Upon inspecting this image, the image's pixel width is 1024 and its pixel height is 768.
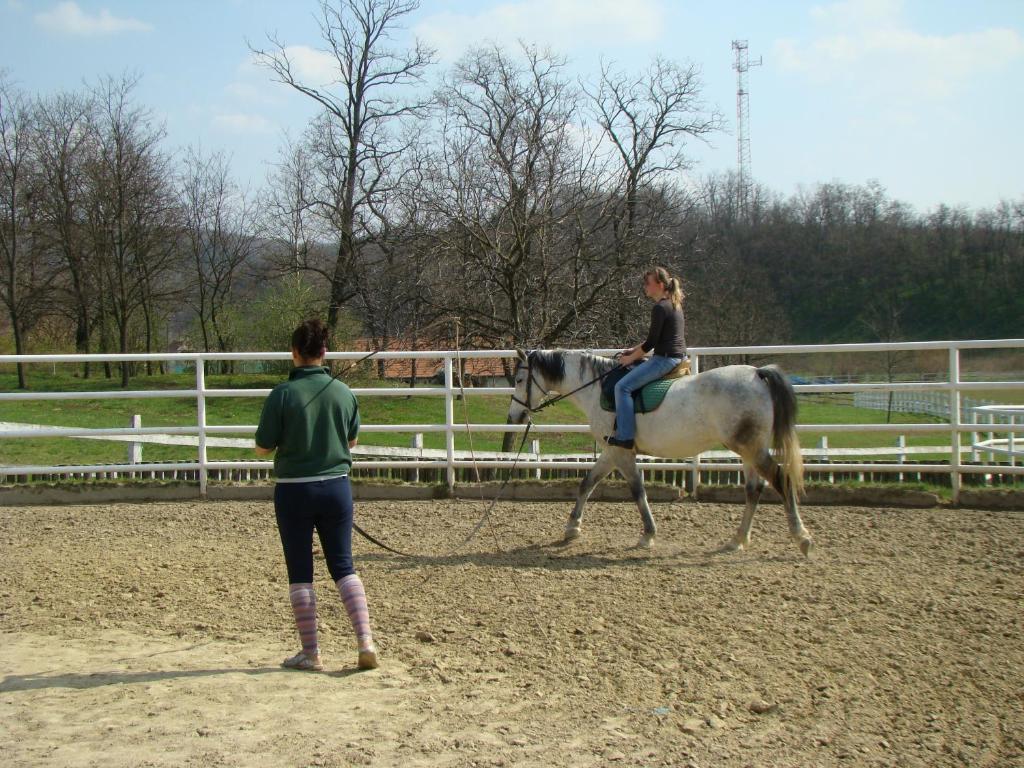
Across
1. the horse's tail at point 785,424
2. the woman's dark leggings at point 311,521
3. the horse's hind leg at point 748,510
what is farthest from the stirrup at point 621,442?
the woman's dark leggings at point 311,521

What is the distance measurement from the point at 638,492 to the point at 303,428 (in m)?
3.49

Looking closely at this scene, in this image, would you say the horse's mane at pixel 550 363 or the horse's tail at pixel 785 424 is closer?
the horse's tail at pixel 785 424

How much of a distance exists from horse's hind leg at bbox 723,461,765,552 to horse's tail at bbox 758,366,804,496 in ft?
0.93

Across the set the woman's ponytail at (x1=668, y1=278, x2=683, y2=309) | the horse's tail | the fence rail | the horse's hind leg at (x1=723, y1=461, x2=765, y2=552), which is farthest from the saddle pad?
the fence rail

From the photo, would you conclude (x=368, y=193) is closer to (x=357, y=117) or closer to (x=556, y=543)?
(x=357, y=117)

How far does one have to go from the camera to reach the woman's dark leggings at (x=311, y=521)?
428cm

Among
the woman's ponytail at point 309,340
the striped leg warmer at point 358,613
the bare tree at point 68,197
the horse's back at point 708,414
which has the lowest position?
the striped leg warmer at point 358,613

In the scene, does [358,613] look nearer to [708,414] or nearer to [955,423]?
[708,414]

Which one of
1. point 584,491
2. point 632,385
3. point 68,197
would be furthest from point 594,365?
point 68,197

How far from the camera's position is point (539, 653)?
4.52 m

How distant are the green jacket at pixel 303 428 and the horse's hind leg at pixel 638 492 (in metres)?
3.22

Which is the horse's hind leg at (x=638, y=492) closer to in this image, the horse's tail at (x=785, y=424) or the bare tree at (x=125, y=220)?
the horse's tail at (x=785, y=424)

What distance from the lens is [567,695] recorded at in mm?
3967

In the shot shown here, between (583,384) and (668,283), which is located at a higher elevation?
(668,283)
